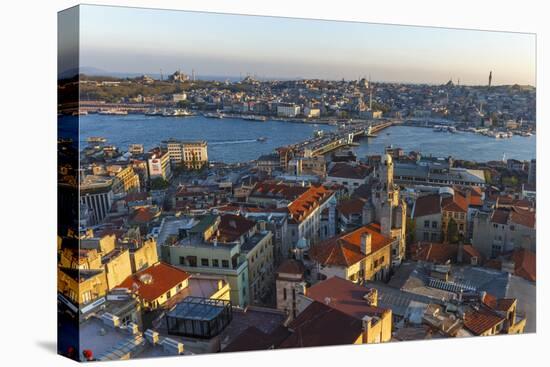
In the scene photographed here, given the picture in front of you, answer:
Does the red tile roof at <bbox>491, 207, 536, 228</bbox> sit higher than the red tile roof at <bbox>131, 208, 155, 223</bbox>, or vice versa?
the red tile roof at <bbox>491, 207, 536, 228</bbox>

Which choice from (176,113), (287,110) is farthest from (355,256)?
(176,113)

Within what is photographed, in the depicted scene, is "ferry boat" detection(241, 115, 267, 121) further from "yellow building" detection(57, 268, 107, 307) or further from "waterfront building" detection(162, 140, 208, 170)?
"yellow building" detection(57, 268, 107, 307)

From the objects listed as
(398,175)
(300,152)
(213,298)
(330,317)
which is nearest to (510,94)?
(398,175)

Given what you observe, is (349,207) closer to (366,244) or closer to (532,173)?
(366,244)

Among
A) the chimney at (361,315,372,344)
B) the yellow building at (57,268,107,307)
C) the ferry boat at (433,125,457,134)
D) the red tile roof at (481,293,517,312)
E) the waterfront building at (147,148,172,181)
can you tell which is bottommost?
the red tile roof at (481,293,517,312)

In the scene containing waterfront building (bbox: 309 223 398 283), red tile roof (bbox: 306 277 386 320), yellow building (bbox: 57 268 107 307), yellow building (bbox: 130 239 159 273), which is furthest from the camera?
waterfront building (bbox: 309 223 398 283)

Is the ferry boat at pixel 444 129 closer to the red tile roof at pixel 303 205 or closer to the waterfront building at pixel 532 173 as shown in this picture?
the waterfront building at pixel 532 173

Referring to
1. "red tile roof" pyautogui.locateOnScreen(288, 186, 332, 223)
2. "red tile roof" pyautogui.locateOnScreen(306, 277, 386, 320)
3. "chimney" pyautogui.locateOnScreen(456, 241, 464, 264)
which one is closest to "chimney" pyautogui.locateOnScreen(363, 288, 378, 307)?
"red tile roof" pyautogui.locateOnScreen(306, 277, 386, 320)
